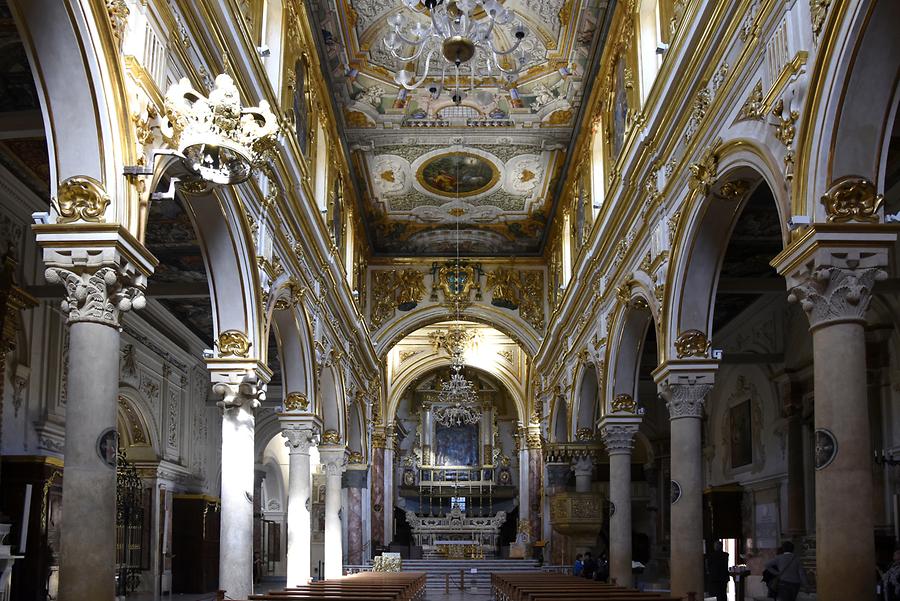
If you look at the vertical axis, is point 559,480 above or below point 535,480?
above

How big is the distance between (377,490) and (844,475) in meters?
29.9

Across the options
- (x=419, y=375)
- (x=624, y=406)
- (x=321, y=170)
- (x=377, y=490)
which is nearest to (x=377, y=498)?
(x=377, y=490)

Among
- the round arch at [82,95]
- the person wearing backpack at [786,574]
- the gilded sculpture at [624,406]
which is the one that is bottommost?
the person wearing backpack at [786,574]

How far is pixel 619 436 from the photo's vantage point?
18.8 m

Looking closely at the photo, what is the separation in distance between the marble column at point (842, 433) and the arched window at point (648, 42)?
7.27 meters

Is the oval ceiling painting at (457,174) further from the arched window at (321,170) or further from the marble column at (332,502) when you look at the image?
the marble column at (332,502)

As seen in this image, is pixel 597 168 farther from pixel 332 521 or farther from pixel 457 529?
pixel 457 529

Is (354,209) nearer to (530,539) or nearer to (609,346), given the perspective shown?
(609,346)

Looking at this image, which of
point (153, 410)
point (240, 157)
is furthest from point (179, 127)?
point (153, 410)

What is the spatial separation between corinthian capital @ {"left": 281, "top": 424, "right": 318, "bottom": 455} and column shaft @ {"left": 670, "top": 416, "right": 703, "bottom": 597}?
23.4 ft

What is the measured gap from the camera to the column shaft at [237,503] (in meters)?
13.6

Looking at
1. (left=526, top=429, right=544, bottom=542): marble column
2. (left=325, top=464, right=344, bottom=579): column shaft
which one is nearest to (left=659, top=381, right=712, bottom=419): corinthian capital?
(left=325, top=464, right=344, bottom=579): column shaft

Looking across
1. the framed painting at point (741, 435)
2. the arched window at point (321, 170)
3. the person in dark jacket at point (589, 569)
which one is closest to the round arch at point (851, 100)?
the arched window at point (321, 170)

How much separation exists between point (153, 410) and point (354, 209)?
8121mm
